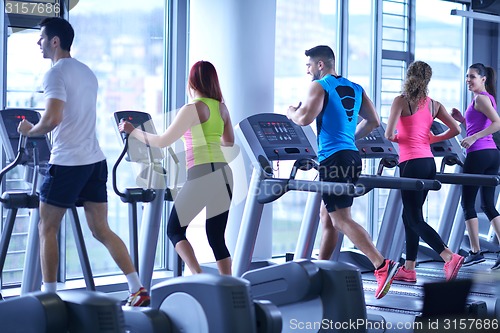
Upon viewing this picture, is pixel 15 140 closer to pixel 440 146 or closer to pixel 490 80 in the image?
pixel 440 146

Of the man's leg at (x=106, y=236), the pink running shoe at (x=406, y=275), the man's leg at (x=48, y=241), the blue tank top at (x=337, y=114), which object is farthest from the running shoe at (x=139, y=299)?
the pink running shoe at (x=406, y=275)

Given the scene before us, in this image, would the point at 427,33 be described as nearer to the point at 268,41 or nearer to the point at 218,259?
the point at 268,41

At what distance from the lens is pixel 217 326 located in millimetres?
2572

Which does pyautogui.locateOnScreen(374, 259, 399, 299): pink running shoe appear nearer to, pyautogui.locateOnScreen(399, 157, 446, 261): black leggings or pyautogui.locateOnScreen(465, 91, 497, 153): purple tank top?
pyautogui.locateOnScreen(399, 157, 446, 261): black leggings

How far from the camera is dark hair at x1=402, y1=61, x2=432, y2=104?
16.7ft

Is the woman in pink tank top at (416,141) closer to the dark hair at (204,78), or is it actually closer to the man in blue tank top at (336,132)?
the man in blue tank top at (336,132)

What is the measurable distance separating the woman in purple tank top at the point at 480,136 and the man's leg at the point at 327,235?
1540mm

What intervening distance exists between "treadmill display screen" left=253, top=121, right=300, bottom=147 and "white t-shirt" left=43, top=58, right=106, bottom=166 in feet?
3.72

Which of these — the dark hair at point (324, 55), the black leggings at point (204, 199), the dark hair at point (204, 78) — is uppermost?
the dark hair at point (324, 55)

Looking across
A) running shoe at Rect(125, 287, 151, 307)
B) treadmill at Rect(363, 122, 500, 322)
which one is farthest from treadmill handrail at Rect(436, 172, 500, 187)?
running shoe at Rect(125, 287, 151, 307)

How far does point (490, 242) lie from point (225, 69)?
316cm

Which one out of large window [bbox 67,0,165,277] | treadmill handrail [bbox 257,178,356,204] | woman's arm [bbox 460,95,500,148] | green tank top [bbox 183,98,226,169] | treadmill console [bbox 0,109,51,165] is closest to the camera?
treadmill handrail [bbox 257,178,356,204]

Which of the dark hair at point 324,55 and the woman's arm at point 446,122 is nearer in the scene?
the dark hair at point 324,55

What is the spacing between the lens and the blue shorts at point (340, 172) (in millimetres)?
4465
